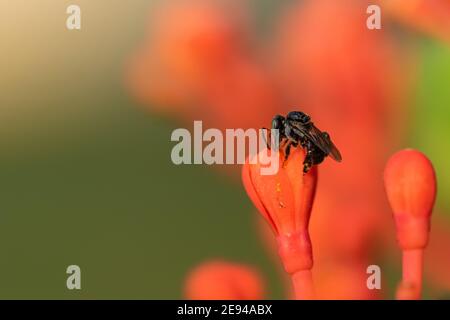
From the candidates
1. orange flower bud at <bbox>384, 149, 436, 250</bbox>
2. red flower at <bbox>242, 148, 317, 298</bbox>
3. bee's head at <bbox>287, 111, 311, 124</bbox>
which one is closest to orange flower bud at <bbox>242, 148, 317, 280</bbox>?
red flower at <bbox>242, 148, 317, 298</bbox>

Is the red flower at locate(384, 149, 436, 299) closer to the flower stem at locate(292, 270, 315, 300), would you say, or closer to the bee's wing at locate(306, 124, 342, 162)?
the bee's wing at locate(306, 124, 342, 162)

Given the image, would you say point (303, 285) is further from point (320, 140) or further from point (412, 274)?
point (320, 140)

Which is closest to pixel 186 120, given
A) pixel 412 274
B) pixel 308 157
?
pixel 308 157

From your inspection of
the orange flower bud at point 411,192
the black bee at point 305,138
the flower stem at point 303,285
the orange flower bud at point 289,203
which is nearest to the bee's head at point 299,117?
the black bee at point 305,138

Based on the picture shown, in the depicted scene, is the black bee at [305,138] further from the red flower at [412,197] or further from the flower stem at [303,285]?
the flower stem at [303,285]

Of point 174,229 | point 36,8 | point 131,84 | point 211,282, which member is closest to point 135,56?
point 131,84

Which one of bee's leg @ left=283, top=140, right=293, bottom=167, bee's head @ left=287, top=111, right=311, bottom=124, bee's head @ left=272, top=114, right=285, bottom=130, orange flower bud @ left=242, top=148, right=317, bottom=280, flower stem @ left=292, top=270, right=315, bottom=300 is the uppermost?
bee's head @ left=287, top=111, right=311, bottom=124
